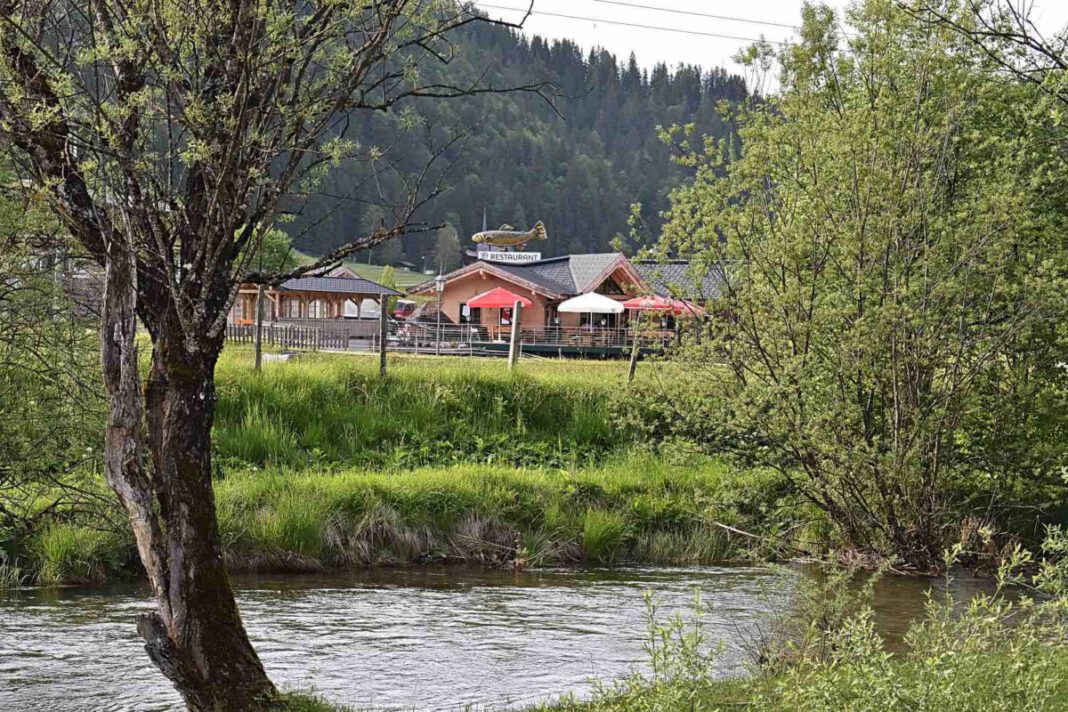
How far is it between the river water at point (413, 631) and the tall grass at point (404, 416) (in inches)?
143

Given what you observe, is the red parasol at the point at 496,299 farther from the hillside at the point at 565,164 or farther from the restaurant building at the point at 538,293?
the hillside at the point at 565,164

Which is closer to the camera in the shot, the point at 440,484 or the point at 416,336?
the point at 440,484

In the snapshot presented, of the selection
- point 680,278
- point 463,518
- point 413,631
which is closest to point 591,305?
point 463,518

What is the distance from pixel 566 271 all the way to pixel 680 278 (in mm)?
45698

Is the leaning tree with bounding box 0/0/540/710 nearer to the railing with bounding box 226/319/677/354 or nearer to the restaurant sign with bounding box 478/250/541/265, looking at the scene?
the railing with bounding box 226/319/677/354

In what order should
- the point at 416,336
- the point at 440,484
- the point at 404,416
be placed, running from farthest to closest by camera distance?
the point at 416,336 < the point at 404,416 < the point at 440,484

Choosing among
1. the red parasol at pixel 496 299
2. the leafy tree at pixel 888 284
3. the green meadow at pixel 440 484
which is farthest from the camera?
the red parasol at pixel 496 299

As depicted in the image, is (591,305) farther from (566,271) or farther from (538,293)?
(566,271)

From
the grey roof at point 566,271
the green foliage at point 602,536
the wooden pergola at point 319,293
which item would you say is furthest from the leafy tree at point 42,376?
the wooden pergola at point 319,293

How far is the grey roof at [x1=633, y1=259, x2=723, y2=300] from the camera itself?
12.9m

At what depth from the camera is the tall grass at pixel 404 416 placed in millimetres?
16719

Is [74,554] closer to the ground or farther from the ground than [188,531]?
closer to the ground

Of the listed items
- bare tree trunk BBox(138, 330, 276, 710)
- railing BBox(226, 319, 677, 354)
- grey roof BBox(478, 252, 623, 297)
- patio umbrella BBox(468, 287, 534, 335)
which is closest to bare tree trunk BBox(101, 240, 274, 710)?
bare tree trunk BBox(138, 330, 276, 710)

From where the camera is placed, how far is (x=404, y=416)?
18109 millimetres
